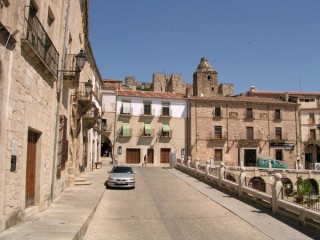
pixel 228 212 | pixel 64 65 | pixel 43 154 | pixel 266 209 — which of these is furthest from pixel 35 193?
pixel 266 209

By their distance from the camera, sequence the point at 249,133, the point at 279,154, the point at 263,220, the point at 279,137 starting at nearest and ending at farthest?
the point at 263,220 < the point at 249,133 < the point at 279,154 < the point at 279,137

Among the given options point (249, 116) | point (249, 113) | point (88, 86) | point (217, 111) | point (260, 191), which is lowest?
point (260, 191)

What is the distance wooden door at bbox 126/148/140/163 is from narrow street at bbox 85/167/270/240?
24.6m

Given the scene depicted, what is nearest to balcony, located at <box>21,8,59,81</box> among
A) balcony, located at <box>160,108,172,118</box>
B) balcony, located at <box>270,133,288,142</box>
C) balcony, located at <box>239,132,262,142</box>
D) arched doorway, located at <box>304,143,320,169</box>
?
balcony, located at <box>160,108,172,118</box>

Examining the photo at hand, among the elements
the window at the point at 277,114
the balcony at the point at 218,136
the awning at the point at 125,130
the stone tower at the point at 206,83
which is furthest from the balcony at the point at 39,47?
the stone tower at the point at 206,83

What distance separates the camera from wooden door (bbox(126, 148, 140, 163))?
43.7 meters

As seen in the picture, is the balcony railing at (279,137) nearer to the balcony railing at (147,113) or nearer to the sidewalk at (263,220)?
the balcony railing at (147,113)

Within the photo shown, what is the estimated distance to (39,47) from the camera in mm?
9867

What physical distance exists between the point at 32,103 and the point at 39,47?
5.15ft

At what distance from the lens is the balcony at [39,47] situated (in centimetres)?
870

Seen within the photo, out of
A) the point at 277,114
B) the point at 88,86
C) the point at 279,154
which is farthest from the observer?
the point at 277,114

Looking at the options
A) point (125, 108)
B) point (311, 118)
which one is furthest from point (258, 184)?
point (311, 118)

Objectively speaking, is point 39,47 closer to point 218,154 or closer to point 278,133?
point 218,154

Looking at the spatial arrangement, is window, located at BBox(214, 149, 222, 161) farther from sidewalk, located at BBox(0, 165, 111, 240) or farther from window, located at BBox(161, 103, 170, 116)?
sidewalk, located at BBox(0, 165, 111, 240)
